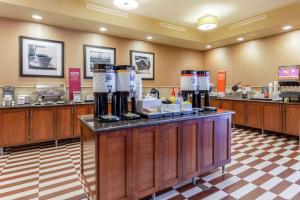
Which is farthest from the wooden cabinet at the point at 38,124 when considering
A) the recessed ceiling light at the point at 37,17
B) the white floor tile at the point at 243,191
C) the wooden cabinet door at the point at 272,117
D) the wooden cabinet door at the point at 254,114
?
the wooden cabinet door at the point at 272,117

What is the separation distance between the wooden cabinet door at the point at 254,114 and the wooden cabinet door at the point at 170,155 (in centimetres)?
383

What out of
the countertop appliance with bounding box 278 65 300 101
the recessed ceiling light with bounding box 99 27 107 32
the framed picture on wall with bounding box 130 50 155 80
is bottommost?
the countertop appliance with bounding box 278 65 300 101

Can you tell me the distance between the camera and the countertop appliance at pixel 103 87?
2.05m

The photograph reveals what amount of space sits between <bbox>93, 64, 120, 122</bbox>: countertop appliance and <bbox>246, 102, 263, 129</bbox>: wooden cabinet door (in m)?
4.43

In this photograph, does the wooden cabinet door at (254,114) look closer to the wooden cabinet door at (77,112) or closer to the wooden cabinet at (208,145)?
the wooden cabinet at (208,145)

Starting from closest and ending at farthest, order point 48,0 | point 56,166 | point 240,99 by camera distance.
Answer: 1. point 56,166
2. point 48,0
3. point 240,99

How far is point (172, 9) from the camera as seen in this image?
4449mm

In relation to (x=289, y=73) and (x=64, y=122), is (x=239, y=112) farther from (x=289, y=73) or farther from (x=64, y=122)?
(x=64, y=122)

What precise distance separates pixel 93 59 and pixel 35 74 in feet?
4.60

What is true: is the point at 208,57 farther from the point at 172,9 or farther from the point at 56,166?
the point at 56,166

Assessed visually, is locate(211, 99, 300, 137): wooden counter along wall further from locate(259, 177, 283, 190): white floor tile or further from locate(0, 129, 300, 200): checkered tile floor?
locate(259, 177, 283, 190): white floor tile

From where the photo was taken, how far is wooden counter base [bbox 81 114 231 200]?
174 cm

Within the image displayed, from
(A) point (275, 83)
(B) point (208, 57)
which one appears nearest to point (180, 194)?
(A) point (275, 83)

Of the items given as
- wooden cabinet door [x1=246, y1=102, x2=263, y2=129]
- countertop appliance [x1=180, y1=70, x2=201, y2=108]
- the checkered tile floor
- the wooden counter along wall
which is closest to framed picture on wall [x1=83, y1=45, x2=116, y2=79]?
the checkered tile floor
